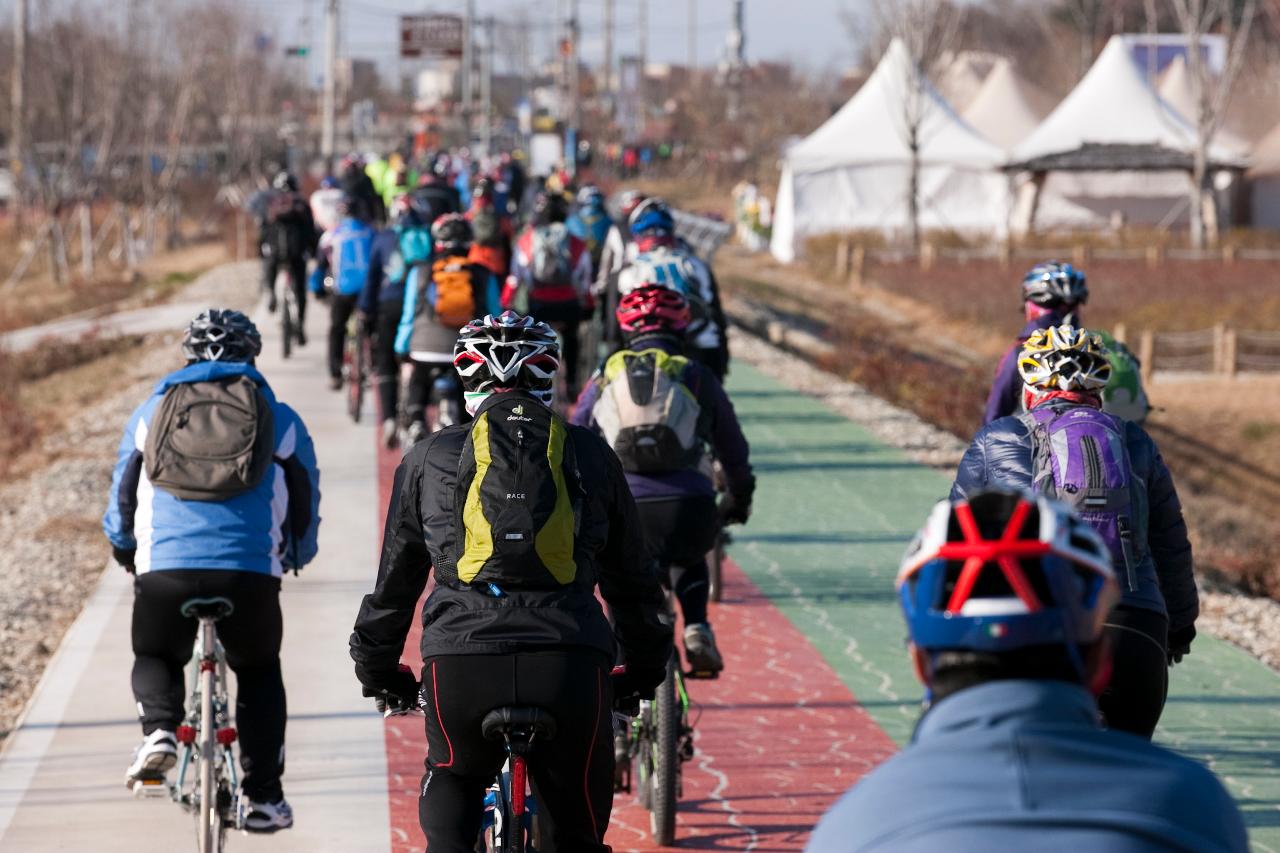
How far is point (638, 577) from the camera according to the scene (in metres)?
4.97

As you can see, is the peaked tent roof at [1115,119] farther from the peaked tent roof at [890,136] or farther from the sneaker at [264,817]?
the sneaker at [264,817]

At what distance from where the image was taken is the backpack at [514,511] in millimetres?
4504

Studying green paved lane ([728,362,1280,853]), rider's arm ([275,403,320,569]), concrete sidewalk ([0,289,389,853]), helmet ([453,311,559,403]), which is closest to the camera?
helmet ([453,311,559,403])

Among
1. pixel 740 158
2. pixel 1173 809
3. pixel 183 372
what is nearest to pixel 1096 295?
→ pixel 183 372

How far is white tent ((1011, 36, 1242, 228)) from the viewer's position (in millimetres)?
48094

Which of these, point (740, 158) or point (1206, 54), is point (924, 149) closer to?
point (1206, 54)

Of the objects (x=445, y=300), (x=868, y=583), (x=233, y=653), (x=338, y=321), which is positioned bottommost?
(x=868, y=583)

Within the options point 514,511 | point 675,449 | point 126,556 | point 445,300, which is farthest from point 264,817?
point 445,300

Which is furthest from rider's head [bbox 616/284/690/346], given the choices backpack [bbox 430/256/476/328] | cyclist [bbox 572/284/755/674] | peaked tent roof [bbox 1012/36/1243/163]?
peaked tent roof [bbox 1012/36/1243/163]

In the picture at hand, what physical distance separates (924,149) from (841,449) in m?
32.7

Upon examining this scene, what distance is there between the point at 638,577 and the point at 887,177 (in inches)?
1748

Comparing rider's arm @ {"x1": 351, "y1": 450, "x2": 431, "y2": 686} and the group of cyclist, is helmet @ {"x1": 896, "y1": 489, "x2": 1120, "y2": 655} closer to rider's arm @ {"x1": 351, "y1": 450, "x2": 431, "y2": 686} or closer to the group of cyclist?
the group of cyclist

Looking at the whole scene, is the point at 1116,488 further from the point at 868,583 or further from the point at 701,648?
the point at 868,583

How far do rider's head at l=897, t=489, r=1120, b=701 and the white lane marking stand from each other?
16.9ft
